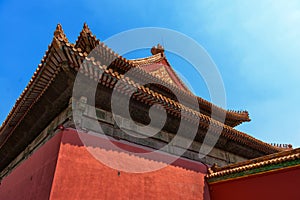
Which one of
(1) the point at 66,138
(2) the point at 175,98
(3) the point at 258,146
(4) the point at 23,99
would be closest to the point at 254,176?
(3) the point at 258,146

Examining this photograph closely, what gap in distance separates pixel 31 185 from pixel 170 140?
3265mm

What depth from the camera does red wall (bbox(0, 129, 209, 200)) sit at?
12.1ft

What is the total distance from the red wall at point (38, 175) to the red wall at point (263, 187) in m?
4.02

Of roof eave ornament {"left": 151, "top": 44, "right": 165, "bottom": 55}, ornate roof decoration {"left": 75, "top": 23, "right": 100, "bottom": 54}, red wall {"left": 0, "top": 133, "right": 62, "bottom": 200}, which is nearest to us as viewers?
red wall {"left": 0, "top": 133, "right": 62, "bottom": 200}

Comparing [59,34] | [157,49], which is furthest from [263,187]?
[157,49]

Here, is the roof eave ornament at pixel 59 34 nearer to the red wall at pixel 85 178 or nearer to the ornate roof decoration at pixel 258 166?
the red wall at pixel 85 178

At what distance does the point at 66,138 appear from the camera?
13.3 ft

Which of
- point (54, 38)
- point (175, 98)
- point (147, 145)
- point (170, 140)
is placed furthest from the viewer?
point (175, 98)

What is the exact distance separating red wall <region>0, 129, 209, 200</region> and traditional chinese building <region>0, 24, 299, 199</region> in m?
0.02

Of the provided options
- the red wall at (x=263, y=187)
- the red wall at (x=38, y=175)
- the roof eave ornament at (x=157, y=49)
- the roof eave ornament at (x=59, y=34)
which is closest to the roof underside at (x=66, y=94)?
the roof eave ornament at (x=59, y=34)

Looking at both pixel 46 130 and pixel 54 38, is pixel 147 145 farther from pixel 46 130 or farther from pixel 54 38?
pixel 54 38

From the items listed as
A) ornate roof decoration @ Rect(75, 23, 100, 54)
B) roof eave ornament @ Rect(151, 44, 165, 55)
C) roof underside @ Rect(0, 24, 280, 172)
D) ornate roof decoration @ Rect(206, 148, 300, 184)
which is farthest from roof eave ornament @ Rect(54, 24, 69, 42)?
roof eave ornament @ Rect(151, 44, 165, 55)

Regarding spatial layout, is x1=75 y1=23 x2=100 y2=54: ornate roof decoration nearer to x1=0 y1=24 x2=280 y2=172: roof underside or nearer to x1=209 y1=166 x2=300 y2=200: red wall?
x1=0 y1=24 x2=280 y2=172: roof underside

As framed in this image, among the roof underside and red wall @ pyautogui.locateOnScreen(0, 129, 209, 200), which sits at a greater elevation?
the roof underside
